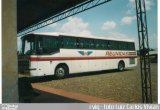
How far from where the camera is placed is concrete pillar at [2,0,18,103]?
5.69 meters

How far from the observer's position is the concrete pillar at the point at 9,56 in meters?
5.69

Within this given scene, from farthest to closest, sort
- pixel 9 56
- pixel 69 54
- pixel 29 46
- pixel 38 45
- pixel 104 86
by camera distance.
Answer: pixel 69 54 → pixel 29 46 → pixel 38 45 → pixel 104 86 → pixel 9 56

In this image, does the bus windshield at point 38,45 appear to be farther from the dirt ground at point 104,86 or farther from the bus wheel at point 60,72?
the dirt ground at point 104,86

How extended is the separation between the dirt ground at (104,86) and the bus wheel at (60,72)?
22cm

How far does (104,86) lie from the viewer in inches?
350

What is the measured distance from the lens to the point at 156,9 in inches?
238

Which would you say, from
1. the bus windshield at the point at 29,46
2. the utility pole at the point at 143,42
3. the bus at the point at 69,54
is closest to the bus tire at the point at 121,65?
the bus at the point at 69,54

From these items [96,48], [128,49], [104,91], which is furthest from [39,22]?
[104,91]

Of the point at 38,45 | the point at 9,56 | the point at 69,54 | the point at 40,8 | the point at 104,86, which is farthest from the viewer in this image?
the point at 40,8

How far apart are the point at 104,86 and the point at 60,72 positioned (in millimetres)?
2433

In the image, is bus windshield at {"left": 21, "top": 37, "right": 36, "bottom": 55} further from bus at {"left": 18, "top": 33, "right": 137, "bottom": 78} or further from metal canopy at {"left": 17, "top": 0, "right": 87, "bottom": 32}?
metal canopy at {"left": 17, "top": 0, "right": 87, "bottom": 32}

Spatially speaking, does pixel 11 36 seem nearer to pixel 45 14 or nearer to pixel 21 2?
pixel 21 2

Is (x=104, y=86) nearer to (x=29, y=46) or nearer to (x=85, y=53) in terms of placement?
(x=85, y=53)

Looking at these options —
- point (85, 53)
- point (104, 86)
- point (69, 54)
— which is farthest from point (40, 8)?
point (104, 86)
